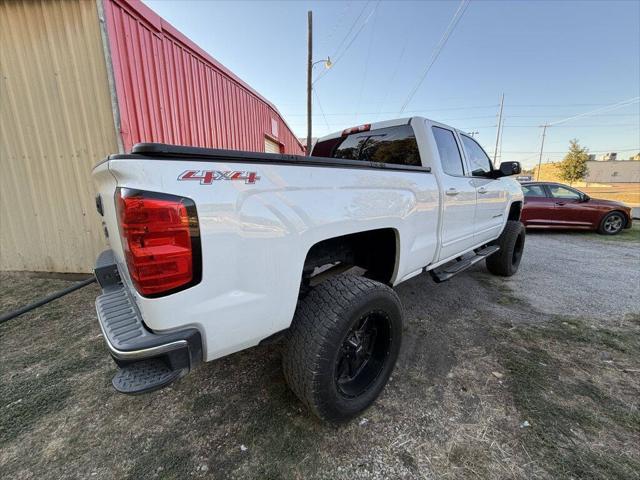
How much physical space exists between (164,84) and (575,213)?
10.5 metres

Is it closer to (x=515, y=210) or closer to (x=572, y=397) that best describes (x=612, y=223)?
Result: (x=515, y=210)

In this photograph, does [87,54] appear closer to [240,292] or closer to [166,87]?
[166,87]

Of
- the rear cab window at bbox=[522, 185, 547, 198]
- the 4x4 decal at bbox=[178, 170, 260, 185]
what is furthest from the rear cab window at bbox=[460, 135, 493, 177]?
the rear cab window at bbox=[522, 185, 547, 198]

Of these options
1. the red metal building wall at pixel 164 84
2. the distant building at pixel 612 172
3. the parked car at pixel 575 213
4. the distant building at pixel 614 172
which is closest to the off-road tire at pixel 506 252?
the parked car at pixel 575 213

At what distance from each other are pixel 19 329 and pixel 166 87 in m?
3.73

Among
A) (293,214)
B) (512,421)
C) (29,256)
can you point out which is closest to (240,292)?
(293,214)

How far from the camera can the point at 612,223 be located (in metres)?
8.30

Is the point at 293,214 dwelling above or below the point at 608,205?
above

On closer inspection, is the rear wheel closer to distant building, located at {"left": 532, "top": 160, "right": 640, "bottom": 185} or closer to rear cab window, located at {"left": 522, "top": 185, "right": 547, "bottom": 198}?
rear cab window, located at {"left": 522, "top": 185, "right": 547, "bottom": 198}

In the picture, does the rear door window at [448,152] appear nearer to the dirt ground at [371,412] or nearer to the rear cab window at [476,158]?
the rear cab window at [476,158]

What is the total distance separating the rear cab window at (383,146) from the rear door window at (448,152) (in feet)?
Answer: 0.82

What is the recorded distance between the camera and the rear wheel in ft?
27.0

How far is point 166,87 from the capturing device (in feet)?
14.9

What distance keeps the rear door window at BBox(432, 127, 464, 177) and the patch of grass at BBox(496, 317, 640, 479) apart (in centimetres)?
170
